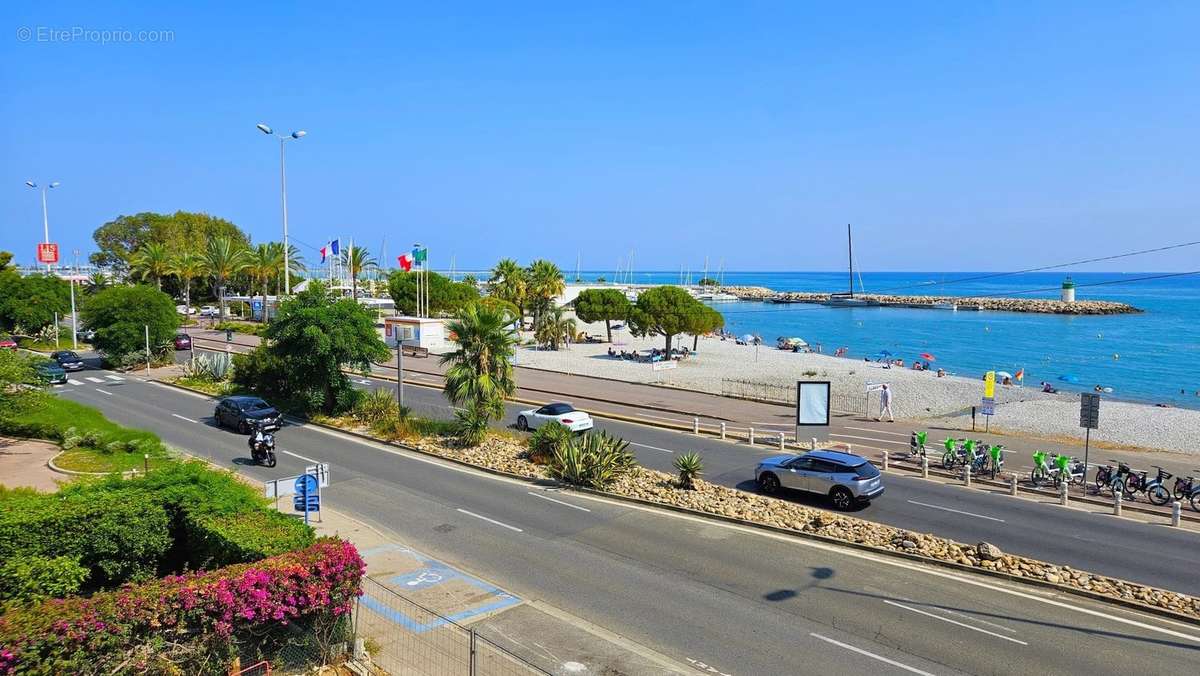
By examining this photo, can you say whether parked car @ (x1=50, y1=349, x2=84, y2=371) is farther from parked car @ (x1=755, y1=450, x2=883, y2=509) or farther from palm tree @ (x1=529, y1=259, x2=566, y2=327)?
parked car @ (x1=755, y1=450, x2=883, y2=509)

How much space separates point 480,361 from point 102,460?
41.3 feet

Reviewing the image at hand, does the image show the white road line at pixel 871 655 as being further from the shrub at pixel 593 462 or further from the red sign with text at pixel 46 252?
the red sign with text at pixel 46 252

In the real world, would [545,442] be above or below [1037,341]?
above

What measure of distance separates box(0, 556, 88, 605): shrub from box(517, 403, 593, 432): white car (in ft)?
62.9

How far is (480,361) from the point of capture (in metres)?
27.1

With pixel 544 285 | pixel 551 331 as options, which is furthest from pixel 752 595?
pixel 544 285

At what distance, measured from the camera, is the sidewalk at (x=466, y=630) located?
434 inches

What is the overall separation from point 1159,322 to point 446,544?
156m

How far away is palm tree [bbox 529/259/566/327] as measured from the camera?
77875 millimetres

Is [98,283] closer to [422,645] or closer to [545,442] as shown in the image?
[545,442]

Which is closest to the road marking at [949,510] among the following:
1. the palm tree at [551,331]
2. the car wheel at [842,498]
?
the car wheel at [842,498]

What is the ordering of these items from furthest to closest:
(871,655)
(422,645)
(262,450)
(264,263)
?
(264,263) < (262,450) < (871,655) < (422,645)

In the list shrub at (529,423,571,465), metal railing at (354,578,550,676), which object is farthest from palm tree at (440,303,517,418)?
metal railing at (354,578,550,676)

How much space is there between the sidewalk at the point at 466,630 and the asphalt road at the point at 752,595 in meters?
A: 0.55
